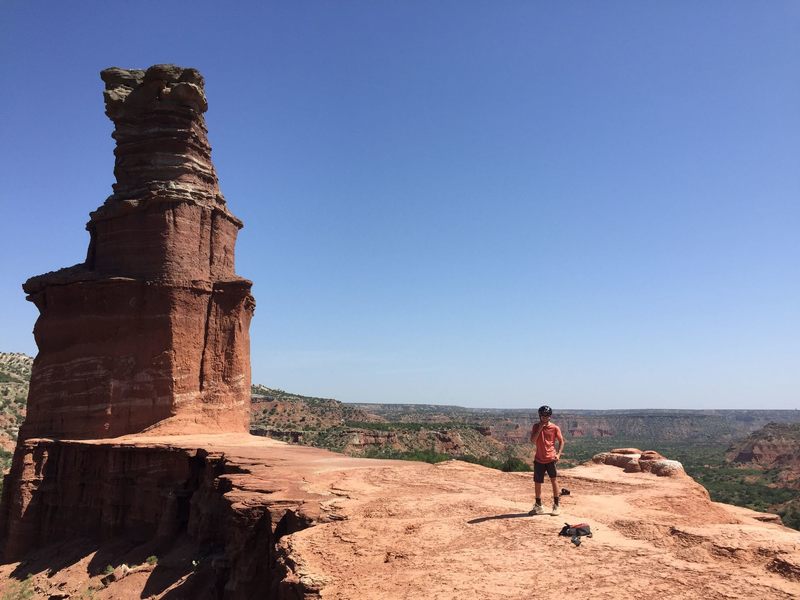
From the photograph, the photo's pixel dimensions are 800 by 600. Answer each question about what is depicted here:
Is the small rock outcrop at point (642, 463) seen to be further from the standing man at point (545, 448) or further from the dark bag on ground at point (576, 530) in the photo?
the dark bag on ground at point (576, 530)

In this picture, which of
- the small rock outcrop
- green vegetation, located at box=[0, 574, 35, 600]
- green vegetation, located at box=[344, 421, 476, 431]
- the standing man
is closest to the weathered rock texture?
green vegetation, located at box=[0, 574, 35, 600]

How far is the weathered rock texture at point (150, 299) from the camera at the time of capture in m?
19.8

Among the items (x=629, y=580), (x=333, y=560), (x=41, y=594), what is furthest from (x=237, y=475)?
(x=629, y=580)

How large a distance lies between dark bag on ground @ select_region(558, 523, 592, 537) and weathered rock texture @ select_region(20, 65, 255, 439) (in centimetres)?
1583

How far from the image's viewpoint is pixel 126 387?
64.4 ft

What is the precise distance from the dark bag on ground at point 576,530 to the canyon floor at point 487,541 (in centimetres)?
12

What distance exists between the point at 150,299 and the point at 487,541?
1657cm

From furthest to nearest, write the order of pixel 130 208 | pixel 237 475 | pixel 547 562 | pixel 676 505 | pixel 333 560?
pixel 130 208
pixel 237 475
pixel 676 505
pixel 333 560
pixel 547 562

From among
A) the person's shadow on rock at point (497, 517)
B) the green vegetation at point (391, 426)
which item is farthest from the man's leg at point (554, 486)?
the green vegetation at point (391, 426)

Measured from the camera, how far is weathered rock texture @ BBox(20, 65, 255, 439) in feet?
64.8

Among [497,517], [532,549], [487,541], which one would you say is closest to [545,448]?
[497,517]

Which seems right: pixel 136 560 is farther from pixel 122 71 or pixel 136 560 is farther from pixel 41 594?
pixel 122 71

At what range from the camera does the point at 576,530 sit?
26.2 feet

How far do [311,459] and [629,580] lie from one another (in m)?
11.3
